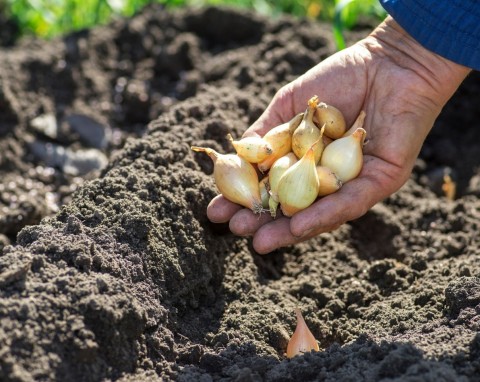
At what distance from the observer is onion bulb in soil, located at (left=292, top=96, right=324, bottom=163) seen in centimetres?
274

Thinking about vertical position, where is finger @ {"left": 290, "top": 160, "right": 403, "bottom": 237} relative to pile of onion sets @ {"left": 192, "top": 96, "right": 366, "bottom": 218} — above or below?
below

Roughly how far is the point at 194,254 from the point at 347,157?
0.64m

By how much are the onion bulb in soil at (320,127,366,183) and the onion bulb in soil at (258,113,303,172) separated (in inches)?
6.6

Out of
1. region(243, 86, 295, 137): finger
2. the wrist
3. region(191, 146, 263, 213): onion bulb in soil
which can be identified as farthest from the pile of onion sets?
the wrist

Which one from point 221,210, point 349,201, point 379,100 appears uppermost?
point 379,100

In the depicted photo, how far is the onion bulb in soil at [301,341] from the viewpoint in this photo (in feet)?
7.92

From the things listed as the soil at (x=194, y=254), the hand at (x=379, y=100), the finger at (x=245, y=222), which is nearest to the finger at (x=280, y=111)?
the hand at (x=379, y=100)

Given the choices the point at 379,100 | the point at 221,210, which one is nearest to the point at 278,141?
the point at 221,210

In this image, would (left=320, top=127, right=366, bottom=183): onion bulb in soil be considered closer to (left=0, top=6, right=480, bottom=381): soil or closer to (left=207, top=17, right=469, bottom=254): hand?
(left=207, top=17, right=469, bottom=254): hand

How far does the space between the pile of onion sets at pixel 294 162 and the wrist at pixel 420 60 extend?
0.33 meters

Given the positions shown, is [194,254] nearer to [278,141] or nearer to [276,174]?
[276,174]

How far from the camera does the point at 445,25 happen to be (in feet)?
9.06

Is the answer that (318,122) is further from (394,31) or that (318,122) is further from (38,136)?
(38,136)

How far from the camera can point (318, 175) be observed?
8.66ft
